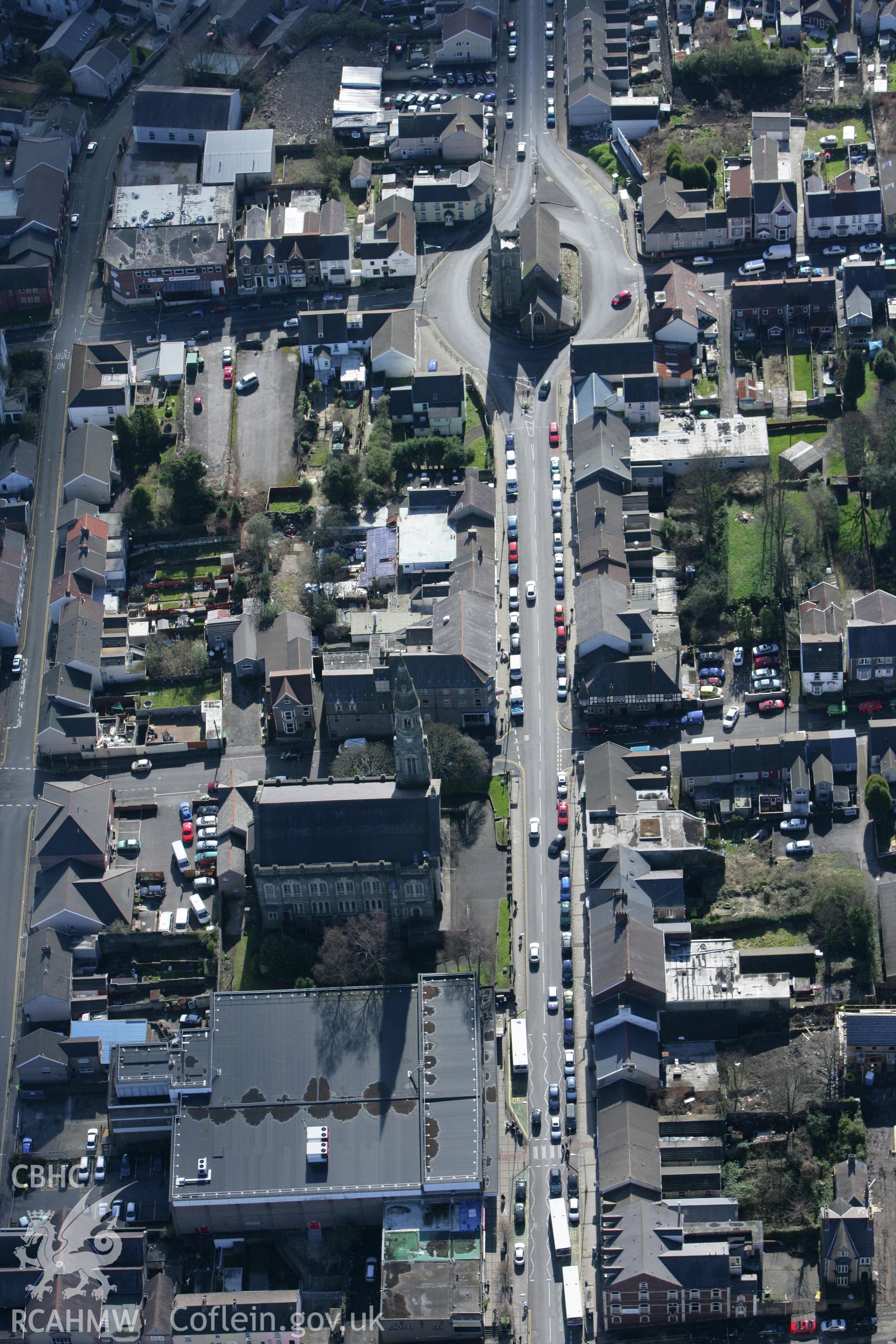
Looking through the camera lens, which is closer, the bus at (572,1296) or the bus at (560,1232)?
the bus at (572,1296)

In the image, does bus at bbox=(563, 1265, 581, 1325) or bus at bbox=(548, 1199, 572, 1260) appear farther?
bus at bbox=(548, 1199, 572, 1260)

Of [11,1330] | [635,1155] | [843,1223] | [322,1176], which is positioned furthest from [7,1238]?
[843,1223]

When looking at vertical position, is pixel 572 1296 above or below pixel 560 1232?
below

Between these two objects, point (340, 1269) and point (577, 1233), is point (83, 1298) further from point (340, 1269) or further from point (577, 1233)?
point (577, 1233)

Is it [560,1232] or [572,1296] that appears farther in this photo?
[560,1232]

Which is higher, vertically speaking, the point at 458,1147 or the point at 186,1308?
the point at 458,1147
